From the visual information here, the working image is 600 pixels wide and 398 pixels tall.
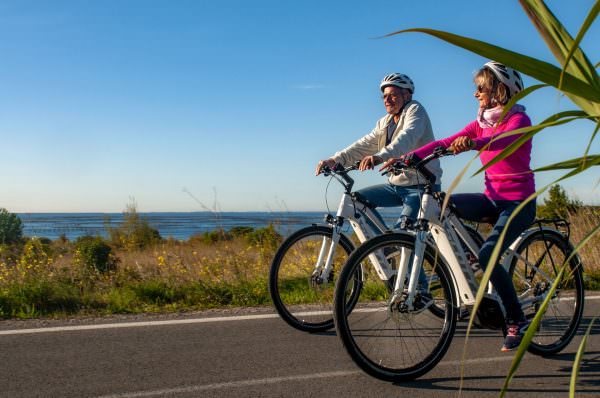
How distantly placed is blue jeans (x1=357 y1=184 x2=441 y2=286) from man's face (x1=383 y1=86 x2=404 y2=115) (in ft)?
2.31

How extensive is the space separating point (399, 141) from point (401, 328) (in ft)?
5.63

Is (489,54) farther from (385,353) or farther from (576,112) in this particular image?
(385,353)

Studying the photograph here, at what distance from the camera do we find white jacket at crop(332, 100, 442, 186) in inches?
202

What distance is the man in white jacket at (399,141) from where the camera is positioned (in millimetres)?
5172

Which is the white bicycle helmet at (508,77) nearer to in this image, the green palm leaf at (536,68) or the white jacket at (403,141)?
the white jacket at (403,141)

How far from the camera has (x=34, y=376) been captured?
12.8ft

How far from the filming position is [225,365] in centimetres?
416

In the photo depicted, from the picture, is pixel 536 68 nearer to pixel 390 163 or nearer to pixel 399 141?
pixel 390 163

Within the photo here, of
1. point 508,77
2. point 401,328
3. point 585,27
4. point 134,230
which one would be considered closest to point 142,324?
point 401,328

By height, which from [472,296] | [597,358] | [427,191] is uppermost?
[427,191]

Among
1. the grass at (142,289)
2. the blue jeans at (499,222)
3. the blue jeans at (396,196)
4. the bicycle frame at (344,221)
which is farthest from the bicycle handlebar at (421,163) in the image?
the grass at (142,289)

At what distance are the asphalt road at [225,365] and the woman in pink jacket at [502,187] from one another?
0.46 meters

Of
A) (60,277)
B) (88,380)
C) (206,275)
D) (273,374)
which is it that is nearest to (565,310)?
(273,374)

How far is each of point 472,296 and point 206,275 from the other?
168 inches
